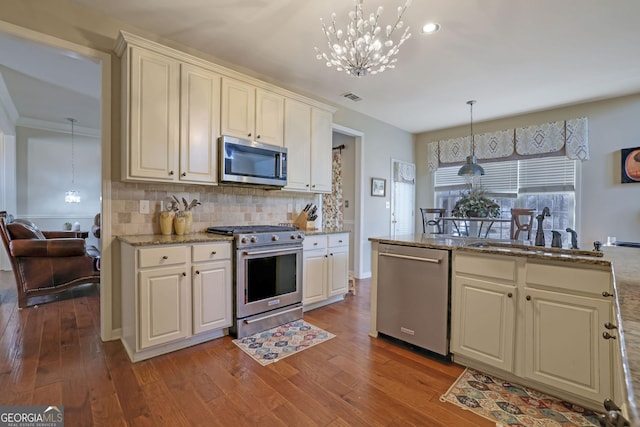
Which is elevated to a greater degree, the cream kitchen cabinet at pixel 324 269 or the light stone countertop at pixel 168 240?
the light stone countertop at pixel 168 240

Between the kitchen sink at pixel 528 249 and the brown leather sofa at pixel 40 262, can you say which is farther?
the brown leather sofa at pixel 40 262

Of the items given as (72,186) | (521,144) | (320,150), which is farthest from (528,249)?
(72,186)

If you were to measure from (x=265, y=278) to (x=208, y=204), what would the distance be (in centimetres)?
101

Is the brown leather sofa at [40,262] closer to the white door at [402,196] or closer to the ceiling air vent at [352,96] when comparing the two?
the ceiling air vent at [352,96]

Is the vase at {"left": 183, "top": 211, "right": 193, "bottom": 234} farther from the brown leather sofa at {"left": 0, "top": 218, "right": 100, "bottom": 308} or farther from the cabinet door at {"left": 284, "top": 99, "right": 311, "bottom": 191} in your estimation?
the brown leather sofa at {"left": 0, "top": 218, "right": 100, "bottom": 308}

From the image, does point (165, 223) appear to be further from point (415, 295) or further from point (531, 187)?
point (531, 187)

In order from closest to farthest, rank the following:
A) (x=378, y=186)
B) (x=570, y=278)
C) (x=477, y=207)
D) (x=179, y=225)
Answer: (x=570, y=278) → (x=179, y=225) → (x=477, y=207) → (x=378, y=186)

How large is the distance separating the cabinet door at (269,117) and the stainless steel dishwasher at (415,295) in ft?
5.54

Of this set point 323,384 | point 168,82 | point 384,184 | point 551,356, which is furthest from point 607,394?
point 384,184

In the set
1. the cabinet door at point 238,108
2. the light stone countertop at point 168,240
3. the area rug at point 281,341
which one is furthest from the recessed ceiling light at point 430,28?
the area rug at point 281,341

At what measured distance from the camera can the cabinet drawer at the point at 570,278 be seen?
1650mm

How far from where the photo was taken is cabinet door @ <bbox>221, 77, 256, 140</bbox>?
293cm

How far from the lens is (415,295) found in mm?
2408

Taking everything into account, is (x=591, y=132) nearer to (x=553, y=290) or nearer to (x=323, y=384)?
(x=553, y=290)
